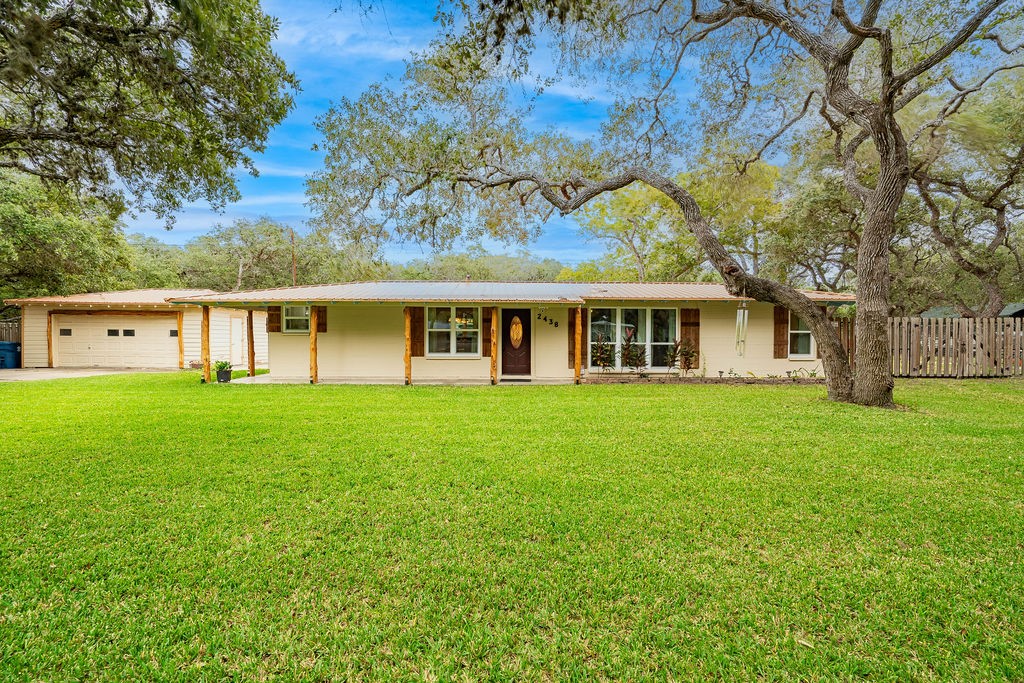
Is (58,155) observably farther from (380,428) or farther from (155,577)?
(155,577)

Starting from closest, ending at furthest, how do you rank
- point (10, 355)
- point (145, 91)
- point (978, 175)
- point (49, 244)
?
1. point (145, 91)
2. point (978, 175)
3. point (49, 244)
4. point (10, 355)

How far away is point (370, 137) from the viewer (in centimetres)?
1038

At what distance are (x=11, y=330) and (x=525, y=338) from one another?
19053 millimetres

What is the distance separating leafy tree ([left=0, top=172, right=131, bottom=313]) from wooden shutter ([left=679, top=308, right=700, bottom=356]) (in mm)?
15990

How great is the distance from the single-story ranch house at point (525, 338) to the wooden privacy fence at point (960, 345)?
2.51 meters

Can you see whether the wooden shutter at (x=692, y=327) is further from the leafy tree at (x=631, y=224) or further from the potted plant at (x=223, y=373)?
the potted plant at (x=223, y=373)

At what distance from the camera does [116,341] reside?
16922 mm

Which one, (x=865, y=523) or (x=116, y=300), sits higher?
(x=116, y=300)

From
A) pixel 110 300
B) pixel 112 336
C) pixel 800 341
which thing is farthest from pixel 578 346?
pixel 112 336

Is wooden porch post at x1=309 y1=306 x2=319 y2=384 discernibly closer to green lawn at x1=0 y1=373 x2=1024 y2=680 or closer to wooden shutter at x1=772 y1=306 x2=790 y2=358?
green lawn at x1=0 y1=373 x2=1024 y2=680

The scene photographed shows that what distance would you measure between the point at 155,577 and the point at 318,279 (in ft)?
100

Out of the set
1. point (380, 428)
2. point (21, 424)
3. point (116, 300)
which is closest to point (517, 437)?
point (380, 428)

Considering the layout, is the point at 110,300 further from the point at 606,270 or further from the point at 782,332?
the point at 606,270

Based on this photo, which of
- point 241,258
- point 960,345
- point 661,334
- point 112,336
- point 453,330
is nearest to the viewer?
point 960,345
